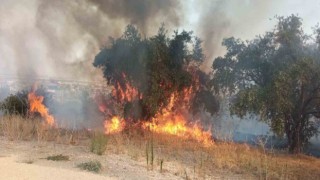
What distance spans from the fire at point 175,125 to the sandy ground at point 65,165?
9.84m

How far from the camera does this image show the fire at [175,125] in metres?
26.2

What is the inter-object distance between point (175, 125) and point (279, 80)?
8866 mm

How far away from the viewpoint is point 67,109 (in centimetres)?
4575

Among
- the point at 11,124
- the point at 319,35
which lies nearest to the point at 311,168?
the point at 319,35

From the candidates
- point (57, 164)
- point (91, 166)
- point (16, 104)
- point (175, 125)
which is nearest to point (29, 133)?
point (57, 164)

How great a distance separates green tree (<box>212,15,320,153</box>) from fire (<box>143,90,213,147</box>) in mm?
3145

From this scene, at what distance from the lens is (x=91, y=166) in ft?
41.5

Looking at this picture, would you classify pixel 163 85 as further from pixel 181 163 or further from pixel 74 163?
pixel 74 163

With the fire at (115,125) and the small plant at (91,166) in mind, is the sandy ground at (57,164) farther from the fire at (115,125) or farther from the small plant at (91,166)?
the fire at (115,125)

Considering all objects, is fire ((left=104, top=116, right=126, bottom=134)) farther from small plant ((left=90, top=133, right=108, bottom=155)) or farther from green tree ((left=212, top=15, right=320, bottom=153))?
small plant ((left=90, top=133, right=108, bottom=155))

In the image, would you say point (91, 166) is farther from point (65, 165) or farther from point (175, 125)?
point (175, 125)

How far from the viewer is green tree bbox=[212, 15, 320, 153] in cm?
2164

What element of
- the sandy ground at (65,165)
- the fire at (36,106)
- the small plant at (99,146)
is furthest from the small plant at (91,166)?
the fire at (36,106)

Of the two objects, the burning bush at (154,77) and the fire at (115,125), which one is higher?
the burning bush at (154,77)
